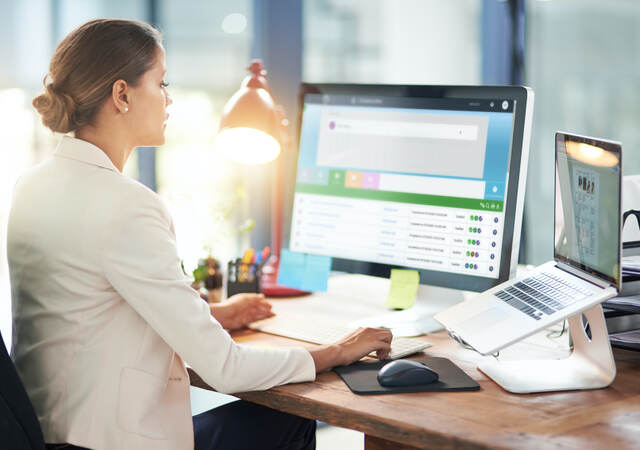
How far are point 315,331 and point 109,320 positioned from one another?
1.68ft

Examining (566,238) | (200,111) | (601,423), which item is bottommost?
(601,423)

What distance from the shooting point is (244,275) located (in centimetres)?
182

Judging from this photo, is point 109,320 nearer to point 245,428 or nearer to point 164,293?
point 164,293

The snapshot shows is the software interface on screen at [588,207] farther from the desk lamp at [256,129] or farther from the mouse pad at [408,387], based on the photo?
the desk lamp at [256,129]

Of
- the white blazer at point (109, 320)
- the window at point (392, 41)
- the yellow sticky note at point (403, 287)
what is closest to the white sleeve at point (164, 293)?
the white blazer at point (109, 320)

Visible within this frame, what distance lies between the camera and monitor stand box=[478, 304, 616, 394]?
1.20 meters

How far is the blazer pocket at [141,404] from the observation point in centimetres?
116

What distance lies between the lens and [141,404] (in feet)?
3.84

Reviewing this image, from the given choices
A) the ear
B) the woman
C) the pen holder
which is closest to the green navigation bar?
the pen holder

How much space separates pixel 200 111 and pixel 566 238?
1842 mm

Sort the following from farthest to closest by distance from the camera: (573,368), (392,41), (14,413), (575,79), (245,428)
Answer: (575,79) → (392,41) → (245,428) → (573,368) → (14,413)

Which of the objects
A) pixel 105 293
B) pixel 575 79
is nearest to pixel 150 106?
pixel 105 293

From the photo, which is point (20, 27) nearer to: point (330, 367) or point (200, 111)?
point (200, 111)

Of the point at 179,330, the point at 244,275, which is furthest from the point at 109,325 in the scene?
the point at 244,275
